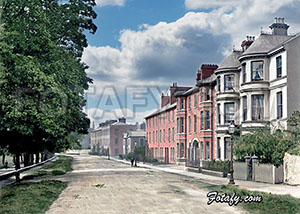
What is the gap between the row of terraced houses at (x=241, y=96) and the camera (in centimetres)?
3038

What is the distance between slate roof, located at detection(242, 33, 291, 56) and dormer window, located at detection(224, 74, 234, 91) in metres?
5.06

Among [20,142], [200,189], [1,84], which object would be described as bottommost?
[200,189]

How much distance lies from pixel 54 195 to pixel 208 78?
105 feet

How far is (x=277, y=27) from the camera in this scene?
3778cm

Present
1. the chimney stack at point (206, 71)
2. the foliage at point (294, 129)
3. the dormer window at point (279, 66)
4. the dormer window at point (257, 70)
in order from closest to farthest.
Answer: the foliage at point (294, 129)
the dormer window at point (279, 66)
the dormer window at point (257, 70)
the chimney stack at point (206, 71)

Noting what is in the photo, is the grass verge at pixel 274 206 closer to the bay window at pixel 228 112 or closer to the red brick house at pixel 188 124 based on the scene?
the bay window at pixel 228 112

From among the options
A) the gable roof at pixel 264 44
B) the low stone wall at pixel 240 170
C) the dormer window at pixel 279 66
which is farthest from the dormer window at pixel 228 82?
the low stone wall at pixel 240 170

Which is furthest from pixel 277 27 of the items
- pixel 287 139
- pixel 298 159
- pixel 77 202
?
pixel 77 202

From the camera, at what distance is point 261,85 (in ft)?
109

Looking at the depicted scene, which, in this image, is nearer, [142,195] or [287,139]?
[142,195]

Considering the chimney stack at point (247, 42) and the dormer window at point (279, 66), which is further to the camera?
the chimney stack at point (247, 42)

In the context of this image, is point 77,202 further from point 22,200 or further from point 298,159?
point 298,159

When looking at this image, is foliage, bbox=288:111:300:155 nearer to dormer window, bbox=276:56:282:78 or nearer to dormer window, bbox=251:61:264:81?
dormer window, bbox=276:56:282:78

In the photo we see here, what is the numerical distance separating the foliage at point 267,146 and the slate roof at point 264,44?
857 cm
